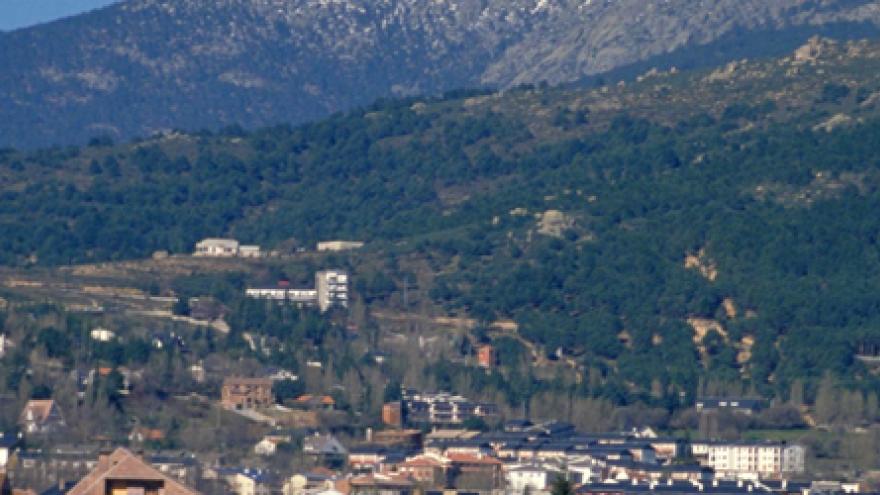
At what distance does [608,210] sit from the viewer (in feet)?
540

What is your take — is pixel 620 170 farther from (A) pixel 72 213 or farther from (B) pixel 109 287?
(B) pixel 109 287

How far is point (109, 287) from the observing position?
14588 cm

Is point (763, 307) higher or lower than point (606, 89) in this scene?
lower

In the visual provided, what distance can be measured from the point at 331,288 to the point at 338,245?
A: 58.5ft

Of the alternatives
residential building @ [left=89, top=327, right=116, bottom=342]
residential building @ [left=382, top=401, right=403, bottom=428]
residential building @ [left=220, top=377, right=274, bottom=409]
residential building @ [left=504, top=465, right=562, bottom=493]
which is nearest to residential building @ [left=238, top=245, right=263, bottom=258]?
residential building @ [left=89, top=327, right=116, bottom=342]

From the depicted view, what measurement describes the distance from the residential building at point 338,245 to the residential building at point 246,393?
4536cm

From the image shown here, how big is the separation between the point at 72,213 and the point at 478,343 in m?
43.8

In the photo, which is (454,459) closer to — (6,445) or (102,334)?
(6,445)

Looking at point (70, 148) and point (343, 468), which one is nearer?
point (343, 468)

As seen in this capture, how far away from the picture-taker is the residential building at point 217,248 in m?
164

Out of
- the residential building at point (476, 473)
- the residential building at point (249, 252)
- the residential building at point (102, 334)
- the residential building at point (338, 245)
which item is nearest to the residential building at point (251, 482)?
the residential building at point (476, 473)

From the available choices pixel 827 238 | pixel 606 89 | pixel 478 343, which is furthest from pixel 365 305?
pixel 606 89

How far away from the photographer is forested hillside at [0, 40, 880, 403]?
14325 centimetres

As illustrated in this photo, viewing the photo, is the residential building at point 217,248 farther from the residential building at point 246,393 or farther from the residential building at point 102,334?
the residential building at point 246,393
